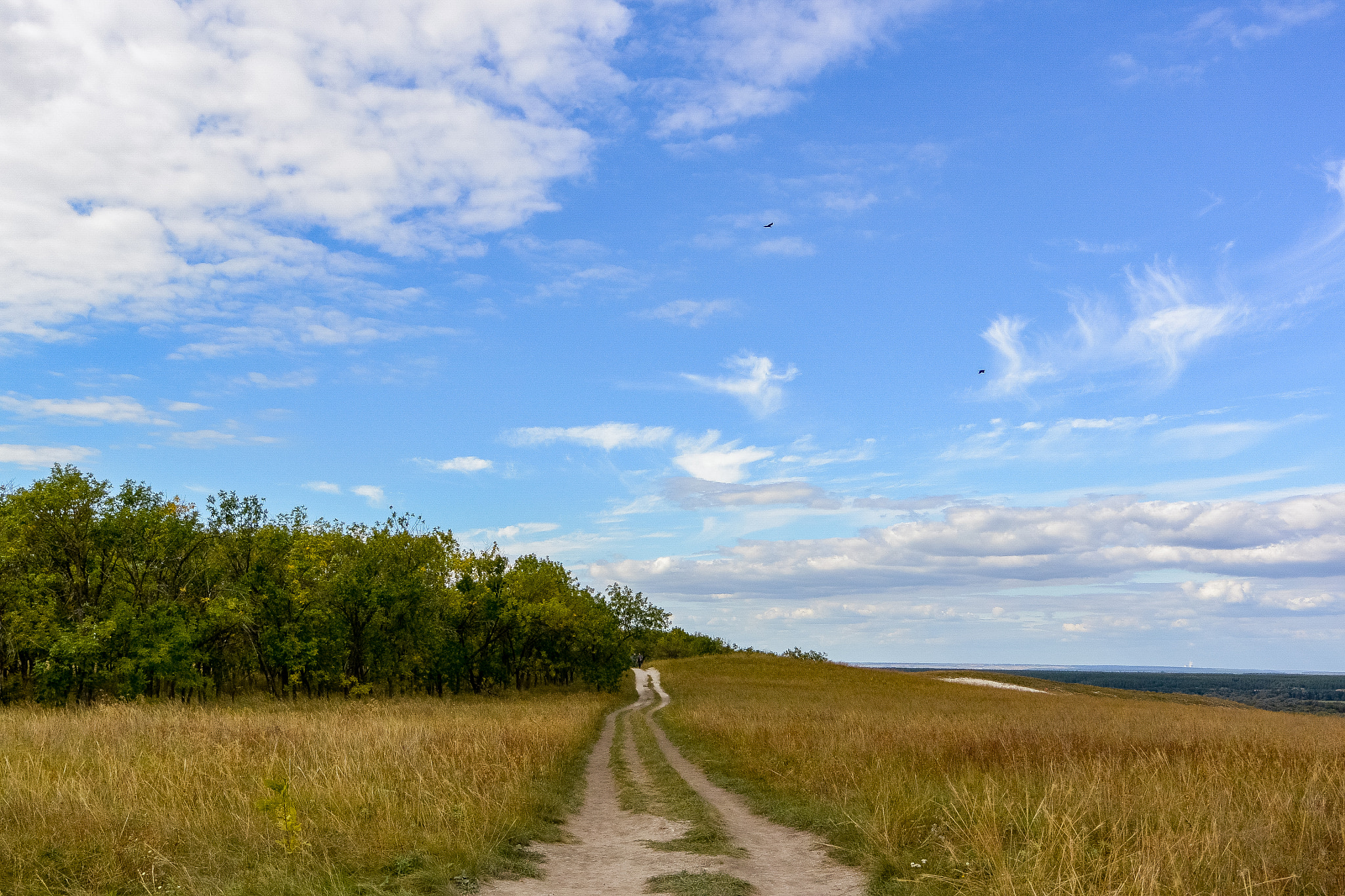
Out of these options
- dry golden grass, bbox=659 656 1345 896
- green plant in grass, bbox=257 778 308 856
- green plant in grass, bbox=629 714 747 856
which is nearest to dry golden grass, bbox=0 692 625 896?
green plant in grass, bbox=257 778 308 856

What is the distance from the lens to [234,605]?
33.5m

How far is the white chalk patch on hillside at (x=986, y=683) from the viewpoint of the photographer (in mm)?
68762

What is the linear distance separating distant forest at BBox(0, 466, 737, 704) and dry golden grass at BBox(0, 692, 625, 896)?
17.9m

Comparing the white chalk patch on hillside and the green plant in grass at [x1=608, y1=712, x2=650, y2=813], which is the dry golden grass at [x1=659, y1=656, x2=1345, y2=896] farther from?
the white chalk patch on hillside

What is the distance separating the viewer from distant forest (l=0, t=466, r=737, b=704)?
107ft

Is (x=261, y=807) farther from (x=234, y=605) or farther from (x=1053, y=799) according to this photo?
(x=234, y=605)

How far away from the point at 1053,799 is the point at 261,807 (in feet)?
31.2

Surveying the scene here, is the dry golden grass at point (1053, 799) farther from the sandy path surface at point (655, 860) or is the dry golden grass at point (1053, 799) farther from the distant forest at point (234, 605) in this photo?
the distant forest at point (234, 605)

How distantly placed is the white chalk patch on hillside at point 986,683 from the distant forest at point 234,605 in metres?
38.4

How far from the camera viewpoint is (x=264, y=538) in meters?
38.5

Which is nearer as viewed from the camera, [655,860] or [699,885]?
[699,885]

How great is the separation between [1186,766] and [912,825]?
5.50 meters

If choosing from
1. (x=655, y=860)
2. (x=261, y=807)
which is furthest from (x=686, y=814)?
(x=261, y=807)

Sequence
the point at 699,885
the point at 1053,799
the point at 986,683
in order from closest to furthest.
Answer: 1. the point at 699,885
2. the point at 1053,799
3. the point at 986,683
